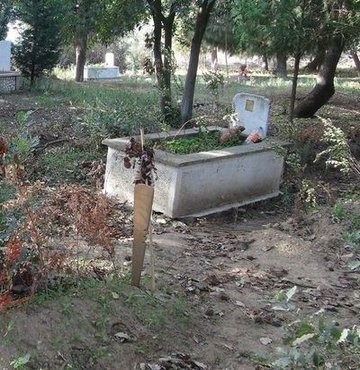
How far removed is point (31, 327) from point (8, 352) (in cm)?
22

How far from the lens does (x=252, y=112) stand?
331 inches

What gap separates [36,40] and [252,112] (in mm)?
10061

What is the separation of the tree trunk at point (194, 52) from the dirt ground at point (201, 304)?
3.62m

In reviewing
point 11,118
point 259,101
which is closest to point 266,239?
point 259,101

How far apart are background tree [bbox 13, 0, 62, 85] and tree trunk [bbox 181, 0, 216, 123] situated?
24.6 feet

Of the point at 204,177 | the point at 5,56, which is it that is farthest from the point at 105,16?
the point at 5,56

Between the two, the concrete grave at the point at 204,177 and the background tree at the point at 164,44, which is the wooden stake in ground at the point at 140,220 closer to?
the concrete grave at the point at 204,177

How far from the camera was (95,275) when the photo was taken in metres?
3.76

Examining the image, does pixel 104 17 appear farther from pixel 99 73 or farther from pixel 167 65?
pixel 99 73

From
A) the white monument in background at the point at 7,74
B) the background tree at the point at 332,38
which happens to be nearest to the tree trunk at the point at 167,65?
the background tree at the point at 332,38

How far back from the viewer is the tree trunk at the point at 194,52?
9531mm

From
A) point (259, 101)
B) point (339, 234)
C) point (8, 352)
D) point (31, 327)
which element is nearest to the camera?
point (8, 352)

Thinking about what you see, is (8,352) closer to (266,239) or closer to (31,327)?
(31,327)

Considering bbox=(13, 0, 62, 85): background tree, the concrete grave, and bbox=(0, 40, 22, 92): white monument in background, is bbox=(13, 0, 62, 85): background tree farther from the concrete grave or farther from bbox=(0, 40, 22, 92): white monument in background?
the concrete grave
